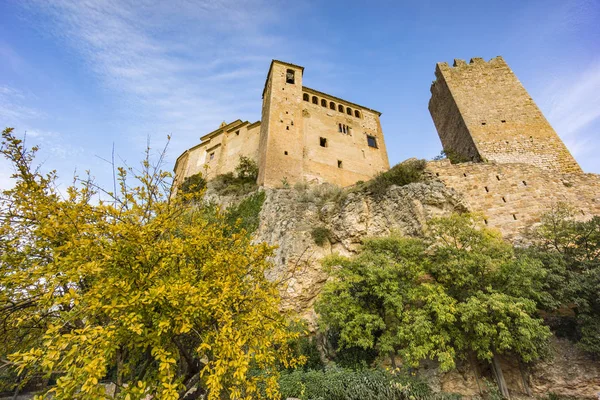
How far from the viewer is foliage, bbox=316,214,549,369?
25.5 feet

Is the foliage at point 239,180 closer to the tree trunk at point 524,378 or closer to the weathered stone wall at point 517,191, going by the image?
the weathered stone wall at point 517,191

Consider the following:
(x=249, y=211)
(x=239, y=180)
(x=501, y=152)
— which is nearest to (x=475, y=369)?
(x=249, y=211)

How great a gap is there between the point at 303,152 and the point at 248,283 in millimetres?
17887

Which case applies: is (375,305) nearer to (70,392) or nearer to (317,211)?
(317,211)

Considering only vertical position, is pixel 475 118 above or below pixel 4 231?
above

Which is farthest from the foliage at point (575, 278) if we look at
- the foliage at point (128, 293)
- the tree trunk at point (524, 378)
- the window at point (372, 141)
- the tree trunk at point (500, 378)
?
the window at point (372, 141)

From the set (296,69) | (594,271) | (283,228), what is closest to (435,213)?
(594,271)

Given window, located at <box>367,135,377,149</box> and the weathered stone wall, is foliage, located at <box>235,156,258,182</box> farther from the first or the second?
the weathered stone wall

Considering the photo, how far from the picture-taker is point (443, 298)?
8.42 m

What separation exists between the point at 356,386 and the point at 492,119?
19.6 meters

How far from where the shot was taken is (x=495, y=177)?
1450 centimetres

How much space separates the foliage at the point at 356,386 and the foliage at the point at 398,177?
8.98 m

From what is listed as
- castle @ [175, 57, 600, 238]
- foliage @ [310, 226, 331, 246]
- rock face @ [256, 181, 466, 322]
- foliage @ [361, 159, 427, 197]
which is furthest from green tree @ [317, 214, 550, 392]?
foliage @ [361, 159, 427, 197]

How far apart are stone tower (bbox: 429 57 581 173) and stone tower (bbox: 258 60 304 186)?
11868 millimetres
